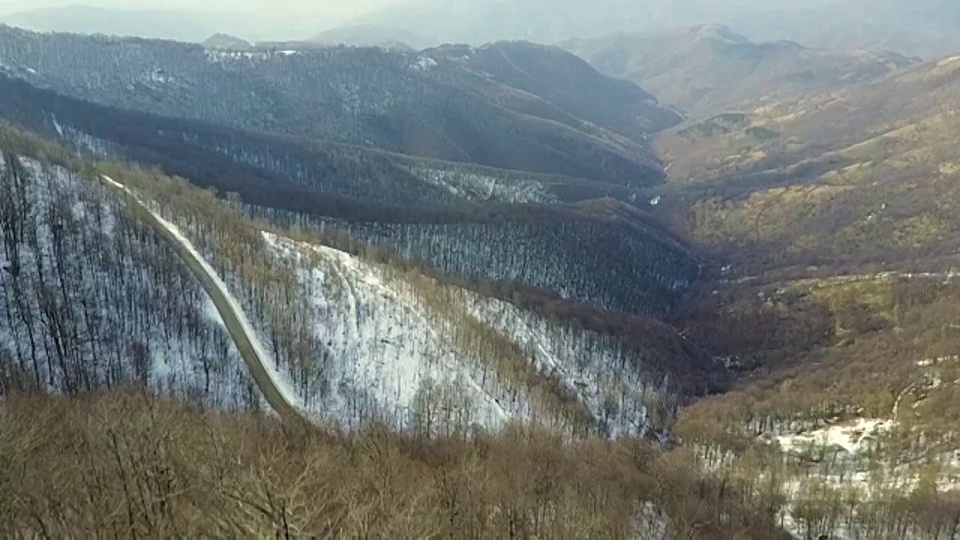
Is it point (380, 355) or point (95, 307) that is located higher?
point (95, 307)

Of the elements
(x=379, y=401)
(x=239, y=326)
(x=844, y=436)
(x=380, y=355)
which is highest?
(x=239, y=326)

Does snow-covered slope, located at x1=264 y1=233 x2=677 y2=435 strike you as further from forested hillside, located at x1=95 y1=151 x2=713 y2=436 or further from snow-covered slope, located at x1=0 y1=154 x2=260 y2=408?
snow-covered slope, located at x1=0 y1=154 x2=260 y2=408

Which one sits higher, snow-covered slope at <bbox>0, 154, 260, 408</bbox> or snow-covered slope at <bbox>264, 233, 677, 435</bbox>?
snow-covered slope at <bbox>0, 154, 260, 408</bbox>

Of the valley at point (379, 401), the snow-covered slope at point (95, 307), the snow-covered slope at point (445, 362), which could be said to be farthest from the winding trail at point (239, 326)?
the snow-covered slope at point (445, 362)

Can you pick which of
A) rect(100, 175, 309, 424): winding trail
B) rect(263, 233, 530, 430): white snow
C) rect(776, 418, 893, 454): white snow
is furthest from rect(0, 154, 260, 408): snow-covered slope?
rect(776, 418, 893, 454): white snow

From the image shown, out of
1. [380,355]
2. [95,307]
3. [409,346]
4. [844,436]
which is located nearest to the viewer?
[95,307]

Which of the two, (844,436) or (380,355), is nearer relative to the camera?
(380,355)

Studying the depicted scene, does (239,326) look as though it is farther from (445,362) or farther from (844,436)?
(844,436)

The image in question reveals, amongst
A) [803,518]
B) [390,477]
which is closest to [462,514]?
[390,477]

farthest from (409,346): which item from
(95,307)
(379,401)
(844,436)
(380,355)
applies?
(844,436)
